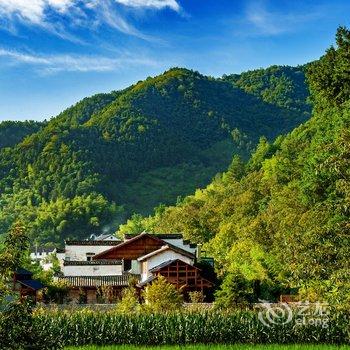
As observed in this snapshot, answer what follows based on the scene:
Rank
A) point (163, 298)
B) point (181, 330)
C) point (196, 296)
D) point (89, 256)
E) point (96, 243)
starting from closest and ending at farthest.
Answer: point (181, 330), point (163, 298), point (196, 296), point (89, 256), point (96, 243)

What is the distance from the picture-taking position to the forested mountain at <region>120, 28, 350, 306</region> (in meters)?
18.7

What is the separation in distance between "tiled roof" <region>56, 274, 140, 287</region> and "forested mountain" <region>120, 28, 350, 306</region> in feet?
27.6

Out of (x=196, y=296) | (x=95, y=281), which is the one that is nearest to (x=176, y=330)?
(x=196, y=296)

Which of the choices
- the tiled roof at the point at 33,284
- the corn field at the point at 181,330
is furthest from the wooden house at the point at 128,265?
the corn field at the point at 181,330

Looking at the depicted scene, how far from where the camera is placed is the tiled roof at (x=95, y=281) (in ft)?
174

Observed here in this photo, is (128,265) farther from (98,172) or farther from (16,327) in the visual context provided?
(98,172)

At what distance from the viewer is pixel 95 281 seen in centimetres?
5388

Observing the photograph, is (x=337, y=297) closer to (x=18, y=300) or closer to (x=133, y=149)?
(x=18, y=300)

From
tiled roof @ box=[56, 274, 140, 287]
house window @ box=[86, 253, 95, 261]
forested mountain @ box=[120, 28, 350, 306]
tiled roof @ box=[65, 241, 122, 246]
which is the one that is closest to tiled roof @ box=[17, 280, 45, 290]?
tiled roof @ box=[56, 274, 140, 287]

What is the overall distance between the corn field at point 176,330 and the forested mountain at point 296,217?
7.51ft

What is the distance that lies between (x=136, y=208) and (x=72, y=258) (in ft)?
314

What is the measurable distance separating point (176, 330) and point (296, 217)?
2181cm

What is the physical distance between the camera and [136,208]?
523 ft

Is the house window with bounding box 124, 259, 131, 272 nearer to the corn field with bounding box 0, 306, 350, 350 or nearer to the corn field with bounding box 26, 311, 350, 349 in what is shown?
the corn field with bounding box 0, 306, 350, 350
